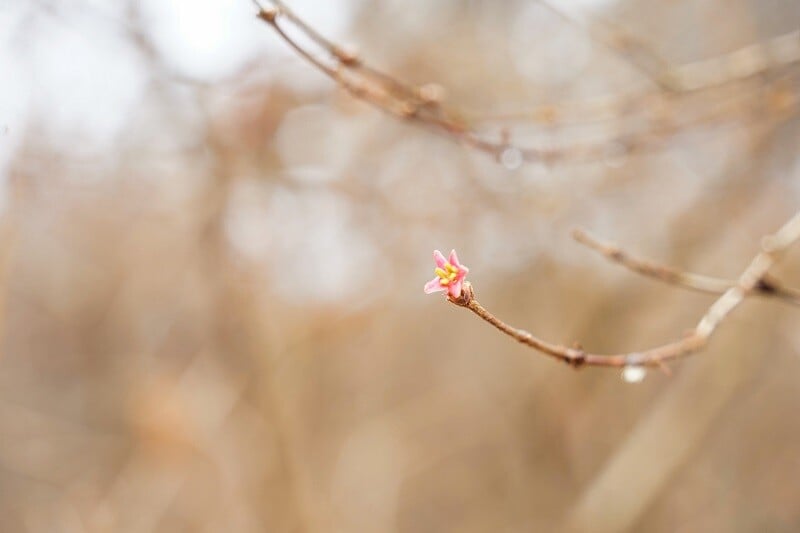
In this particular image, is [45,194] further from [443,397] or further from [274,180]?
[443,397]

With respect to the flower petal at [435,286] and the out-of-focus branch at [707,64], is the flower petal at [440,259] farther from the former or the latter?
the out-of-focus branch at [707,64]

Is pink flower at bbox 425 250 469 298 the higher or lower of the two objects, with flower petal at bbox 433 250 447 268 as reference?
lower

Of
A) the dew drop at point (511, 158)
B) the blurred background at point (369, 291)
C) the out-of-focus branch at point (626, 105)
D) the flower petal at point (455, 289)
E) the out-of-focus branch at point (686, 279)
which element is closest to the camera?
the flower petal at point (455, 289)

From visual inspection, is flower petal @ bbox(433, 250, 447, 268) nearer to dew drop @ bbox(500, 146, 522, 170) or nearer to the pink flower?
the pink flower

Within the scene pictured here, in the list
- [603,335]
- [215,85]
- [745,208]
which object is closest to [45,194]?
[215,85]

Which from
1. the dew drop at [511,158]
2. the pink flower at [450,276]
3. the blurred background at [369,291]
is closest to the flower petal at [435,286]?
the pink flower at [450,276]

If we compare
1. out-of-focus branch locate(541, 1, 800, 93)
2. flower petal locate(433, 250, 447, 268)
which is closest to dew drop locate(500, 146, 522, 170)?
out-of-focus branch locate(541, 1, 800, 93)
